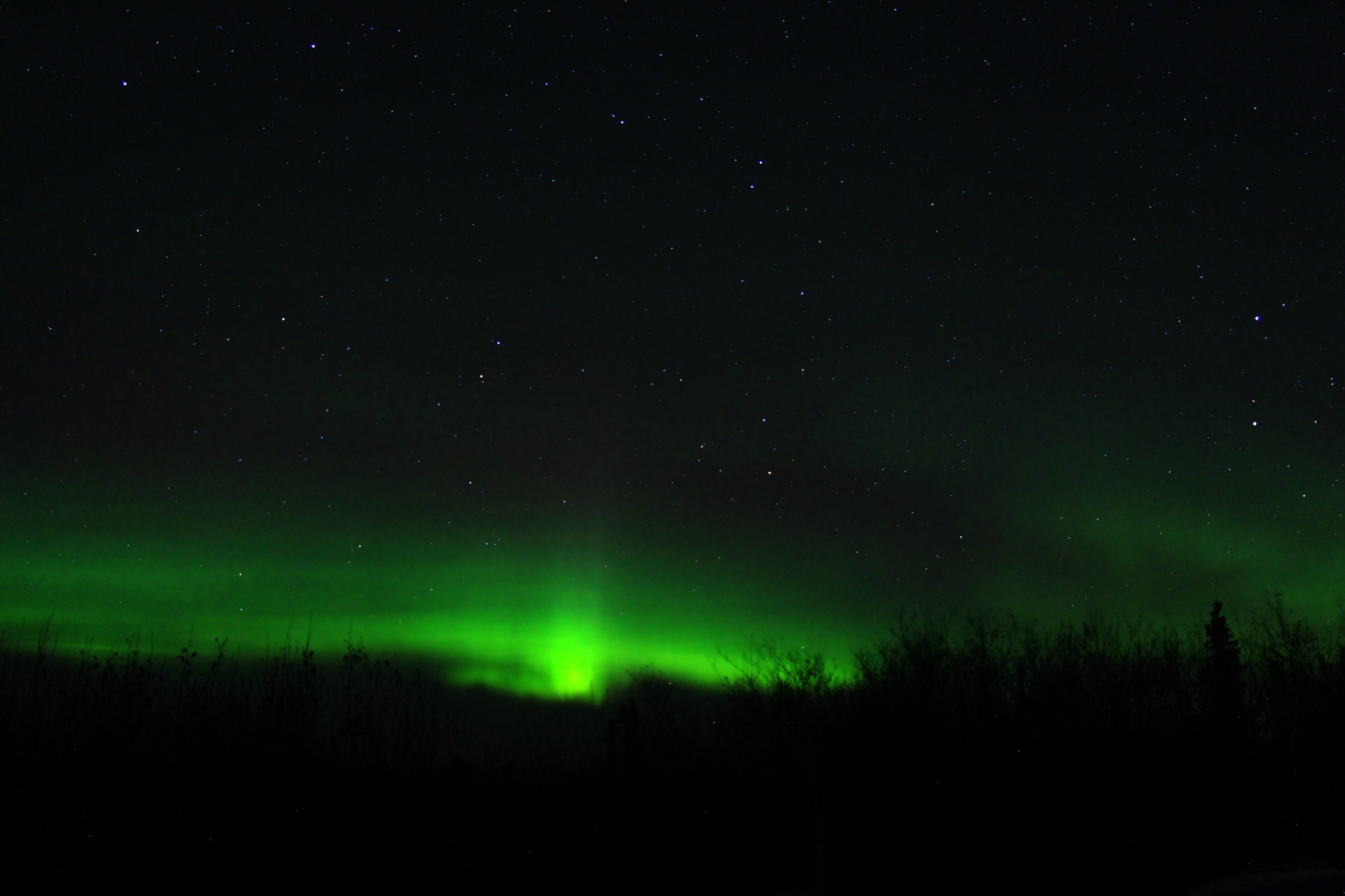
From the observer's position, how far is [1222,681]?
23000mm

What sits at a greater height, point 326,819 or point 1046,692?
point 1046,692

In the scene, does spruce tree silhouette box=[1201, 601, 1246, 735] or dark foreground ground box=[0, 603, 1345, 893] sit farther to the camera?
spruce tree silhouette box=[1201, 601, 1246, 735]

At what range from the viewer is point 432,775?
13703 mm

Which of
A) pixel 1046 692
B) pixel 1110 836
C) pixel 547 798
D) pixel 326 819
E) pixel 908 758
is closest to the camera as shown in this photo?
pixel 908 758

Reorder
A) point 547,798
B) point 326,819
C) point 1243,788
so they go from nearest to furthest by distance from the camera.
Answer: point 1243,788, point 326,819, point 547,798

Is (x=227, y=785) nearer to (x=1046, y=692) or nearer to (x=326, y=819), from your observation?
(x=326, y=819)

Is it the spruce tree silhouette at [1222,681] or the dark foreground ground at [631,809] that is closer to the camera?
the dark foreground ground at [631,809]

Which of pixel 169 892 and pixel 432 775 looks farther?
pixel 432 775

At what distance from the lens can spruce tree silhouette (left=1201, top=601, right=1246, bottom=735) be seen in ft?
71.9

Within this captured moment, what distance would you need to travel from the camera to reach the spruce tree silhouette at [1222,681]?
863 inches

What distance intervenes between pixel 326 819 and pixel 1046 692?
19196mm

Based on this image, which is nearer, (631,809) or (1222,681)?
(631,809)

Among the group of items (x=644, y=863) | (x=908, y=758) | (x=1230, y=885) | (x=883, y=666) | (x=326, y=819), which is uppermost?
(x=883, y=666)

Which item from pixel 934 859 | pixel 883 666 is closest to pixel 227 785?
pixel 934 859
